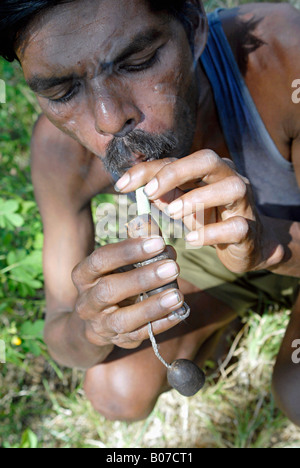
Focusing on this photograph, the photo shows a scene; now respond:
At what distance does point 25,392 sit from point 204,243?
1.22m

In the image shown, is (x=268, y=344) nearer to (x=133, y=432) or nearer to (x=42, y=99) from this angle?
(x=133, y=432)

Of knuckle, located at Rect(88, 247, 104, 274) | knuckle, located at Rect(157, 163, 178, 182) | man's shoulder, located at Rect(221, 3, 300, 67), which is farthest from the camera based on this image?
man's shoulder, located at Rect(221, 3, 300, 67)

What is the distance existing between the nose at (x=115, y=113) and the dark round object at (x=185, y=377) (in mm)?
522

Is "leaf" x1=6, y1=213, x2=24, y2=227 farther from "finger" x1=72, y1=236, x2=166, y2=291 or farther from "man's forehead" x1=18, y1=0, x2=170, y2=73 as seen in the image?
"man's forehead" x1=18, y1=0, x2=170, y2=73

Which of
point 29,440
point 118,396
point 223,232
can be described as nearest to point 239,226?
point 223,232

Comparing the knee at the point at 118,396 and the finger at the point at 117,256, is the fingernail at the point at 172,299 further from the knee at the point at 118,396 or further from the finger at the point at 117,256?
the knee at the point at 118,396

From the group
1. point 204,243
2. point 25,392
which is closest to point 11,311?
point 25,392

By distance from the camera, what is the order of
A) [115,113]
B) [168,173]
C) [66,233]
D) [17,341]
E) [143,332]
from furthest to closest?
1. [17,341]
2. [66,233]
3. [143,332]
4. [115,113]
5. [168,173]

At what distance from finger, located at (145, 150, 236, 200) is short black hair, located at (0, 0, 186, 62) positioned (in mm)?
387

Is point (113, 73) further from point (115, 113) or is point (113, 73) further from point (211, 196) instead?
point (211, 196)

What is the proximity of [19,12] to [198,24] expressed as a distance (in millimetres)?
466

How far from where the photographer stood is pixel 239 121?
4.70 feet

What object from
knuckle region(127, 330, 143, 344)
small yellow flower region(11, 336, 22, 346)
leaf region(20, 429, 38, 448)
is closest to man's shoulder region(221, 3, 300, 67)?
knuckle region(127, 330, 143, 344)

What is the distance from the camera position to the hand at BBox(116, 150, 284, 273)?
0.99 m
